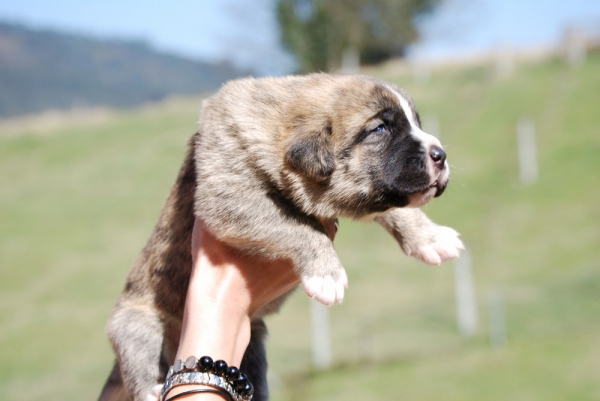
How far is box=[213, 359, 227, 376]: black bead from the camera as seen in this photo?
132 inches

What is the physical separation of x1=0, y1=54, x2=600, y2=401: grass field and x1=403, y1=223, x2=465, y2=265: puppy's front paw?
384mm

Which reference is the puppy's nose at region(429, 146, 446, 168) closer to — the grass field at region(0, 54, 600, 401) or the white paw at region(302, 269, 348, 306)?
the grass field at region(0, 54, 600, 401)

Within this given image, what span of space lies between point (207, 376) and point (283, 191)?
134 cm

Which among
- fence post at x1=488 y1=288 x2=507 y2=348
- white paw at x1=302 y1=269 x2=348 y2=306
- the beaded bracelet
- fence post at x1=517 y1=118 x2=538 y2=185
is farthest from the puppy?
fence post at x1=517 y1=118 x2=538 y2=185

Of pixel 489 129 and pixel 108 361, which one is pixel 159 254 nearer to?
pixel 108 361

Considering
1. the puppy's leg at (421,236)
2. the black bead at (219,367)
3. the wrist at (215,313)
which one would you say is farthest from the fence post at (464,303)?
the black bead at (219,367)

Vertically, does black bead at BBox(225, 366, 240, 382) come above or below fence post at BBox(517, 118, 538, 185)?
above

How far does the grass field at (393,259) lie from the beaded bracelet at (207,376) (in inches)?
80.8

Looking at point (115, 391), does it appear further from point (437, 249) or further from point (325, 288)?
point (437, 249)

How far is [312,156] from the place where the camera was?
159 inches

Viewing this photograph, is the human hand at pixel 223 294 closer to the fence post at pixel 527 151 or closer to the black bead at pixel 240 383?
the black bead at pixel 240 383

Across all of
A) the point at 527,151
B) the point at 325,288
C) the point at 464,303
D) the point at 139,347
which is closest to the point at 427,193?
the point at 325,288

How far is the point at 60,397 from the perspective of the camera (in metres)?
11.8

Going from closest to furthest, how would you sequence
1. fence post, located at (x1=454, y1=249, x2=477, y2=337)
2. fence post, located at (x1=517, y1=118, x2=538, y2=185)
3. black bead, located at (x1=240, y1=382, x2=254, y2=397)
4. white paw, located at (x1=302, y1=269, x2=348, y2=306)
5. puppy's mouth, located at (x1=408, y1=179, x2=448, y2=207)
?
black bead, located at (x1=240, y1=382, x2=254, y2=397) < white paw, located at (x1=302, y1=269, x2=348, y2=306) < puppy's mouth, located at (x1=408, y1=179, x2=448, y2=207) < fence post, located at (x1=454, y1=249, x2=477, y2=337) < fence post, located at (x1=517, y1=118, x2=538, y2=185)
